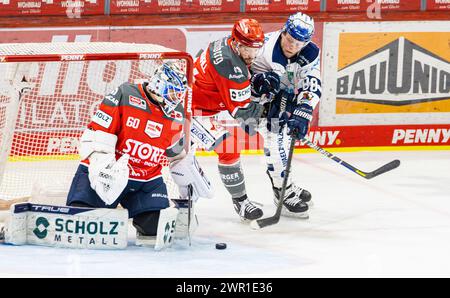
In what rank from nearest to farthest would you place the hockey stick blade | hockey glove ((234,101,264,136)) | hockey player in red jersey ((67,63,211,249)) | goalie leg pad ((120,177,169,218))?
hockey player in red jersey ((67,63,211,249)), goalie leg pad ((120,177,169,218)), hockey glove ((234,101,264,136)), the hockey stick blade

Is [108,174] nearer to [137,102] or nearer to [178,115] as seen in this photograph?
[137,102]

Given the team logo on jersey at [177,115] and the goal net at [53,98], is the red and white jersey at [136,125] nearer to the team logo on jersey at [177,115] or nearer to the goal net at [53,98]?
the team logo on jersey at [177,115]

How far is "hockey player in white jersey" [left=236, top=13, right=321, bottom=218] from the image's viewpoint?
566 cm

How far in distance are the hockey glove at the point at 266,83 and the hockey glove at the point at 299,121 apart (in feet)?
0.58

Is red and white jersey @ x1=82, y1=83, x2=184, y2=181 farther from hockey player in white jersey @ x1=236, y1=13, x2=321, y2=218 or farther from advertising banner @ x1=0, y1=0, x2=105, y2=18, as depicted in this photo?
advertising banner @ x1=0, y1=0, x2=105, y2=18

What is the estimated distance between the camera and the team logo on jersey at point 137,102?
4992 millimetres

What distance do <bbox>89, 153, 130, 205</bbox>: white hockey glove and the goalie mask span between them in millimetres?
329

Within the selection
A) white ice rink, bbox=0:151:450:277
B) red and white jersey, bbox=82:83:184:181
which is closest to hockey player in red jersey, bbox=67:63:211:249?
red and white jersey, bbox=82:83:184:181

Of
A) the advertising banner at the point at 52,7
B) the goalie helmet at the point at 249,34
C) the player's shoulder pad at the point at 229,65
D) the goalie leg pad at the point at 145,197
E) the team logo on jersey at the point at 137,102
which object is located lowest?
the goalie leg pad at the point at 145,197

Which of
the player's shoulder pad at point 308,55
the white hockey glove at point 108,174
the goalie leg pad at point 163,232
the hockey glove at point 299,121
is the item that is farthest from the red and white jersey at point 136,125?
the player's shoulder pad at point 308,55

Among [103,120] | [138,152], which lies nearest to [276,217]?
[138,152]
